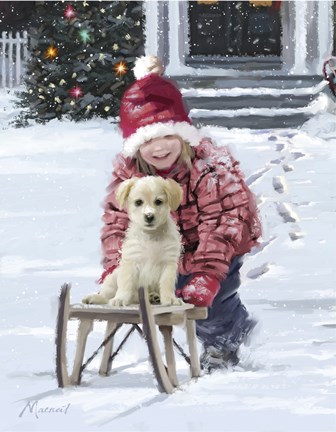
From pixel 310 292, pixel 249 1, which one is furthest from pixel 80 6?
pixel 310 292

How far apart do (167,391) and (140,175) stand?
3.13 feet

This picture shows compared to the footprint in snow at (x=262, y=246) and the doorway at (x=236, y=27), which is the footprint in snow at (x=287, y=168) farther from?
the doorway at (x=236, y=27)

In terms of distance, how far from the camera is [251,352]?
6297 millimetres

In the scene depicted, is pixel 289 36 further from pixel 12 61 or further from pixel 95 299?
pixel 95 299

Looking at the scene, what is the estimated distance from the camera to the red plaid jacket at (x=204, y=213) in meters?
5.54

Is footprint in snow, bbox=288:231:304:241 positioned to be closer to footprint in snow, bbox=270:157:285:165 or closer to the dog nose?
footprint in snow, bbox=270:157:285:165

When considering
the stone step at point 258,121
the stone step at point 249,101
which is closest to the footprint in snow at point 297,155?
the stone step at point 258,121

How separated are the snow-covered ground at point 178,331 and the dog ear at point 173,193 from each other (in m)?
0.80

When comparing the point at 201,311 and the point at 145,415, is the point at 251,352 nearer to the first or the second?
the point at 201,311

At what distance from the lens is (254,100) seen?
16266 mm

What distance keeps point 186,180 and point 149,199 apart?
1.65 feet

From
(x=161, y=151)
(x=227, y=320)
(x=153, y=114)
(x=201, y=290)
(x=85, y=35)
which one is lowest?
(x=85, y=35)

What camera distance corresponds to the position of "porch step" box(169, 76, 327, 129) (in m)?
15.7
